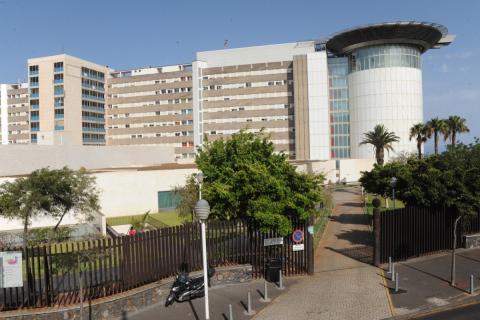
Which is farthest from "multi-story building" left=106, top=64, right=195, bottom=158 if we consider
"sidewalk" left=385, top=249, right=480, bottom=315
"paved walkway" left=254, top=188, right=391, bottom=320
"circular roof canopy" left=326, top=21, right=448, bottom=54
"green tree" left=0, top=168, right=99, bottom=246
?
"sidewalk" left=385, top=249, right=480, bottom=315

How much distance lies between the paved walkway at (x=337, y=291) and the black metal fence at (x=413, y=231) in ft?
4.92

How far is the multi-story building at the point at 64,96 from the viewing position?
94.6 meters

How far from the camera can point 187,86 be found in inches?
3932

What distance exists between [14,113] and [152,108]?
40801 millimetres

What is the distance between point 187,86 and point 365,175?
71.4m

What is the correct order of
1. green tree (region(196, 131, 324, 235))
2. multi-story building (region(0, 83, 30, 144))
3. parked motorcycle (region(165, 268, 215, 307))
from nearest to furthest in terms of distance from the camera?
1. parked motorcycle (region(165, 268, 215, 307))
2. green tree (region(196, 131, 324, 235))
3. multi-story building (region(0, 83, 30, 144))

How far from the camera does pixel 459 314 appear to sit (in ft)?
46.3

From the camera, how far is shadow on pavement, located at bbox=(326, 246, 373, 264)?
21.0 metres

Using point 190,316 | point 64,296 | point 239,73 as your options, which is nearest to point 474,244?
point 190,316

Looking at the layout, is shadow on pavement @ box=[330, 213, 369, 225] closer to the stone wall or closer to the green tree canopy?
the green tree canopy

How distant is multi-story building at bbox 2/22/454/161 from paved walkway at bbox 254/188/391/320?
222 feet

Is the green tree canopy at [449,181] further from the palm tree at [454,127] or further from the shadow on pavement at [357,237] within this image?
the palm tree at [454,127]

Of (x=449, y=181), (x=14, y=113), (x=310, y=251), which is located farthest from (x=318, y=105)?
(x=14, y=113)

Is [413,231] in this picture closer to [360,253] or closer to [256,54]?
[360,253]
